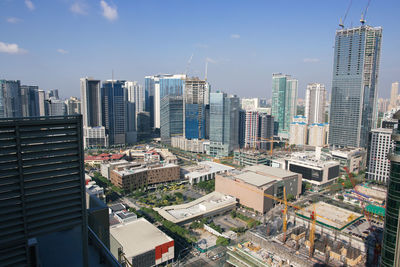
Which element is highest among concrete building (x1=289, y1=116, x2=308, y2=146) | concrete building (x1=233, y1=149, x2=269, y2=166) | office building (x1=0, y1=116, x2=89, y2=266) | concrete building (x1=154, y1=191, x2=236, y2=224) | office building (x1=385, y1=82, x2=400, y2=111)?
office building (x1=385, y1=82, x2=400, y2=111)

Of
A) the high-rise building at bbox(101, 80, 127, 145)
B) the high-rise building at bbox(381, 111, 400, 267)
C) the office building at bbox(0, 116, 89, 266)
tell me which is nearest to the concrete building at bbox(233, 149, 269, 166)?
the high-rise building at bbox(101, 80, 127, 145)

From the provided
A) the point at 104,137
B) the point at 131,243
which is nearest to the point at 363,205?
the point at 131,243

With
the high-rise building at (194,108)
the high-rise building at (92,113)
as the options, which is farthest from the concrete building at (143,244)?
the high-rise building at (92,113)

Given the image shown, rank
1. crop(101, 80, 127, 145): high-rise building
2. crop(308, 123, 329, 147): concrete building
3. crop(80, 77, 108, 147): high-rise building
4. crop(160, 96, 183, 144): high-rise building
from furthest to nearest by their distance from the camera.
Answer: crop(308, 123, 329, 147): concrete building < crop(160, 96, 183, 144): high-rise building < crop(101, 80, 127, 145): high-rise building < crop(80, 77, 108, 147): high-rise building

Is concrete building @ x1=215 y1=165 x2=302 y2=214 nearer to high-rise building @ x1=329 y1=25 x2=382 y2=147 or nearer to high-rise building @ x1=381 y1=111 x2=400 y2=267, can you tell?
high-rise building @ x1=381 y1=111 x2=400 y2=267

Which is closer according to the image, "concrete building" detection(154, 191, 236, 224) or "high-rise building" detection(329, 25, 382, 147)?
"concrete building" detection(154, 191, 236, 224)

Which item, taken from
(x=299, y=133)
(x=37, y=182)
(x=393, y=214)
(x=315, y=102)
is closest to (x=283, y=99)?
(x=315, y=102)

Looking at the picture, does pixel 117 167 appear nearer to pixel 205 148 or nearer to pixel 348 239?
pixel 205 148
